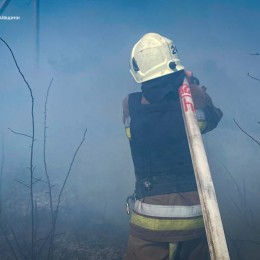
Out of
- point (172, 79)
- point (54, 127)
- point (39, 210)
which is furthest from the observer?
point (54, 127)

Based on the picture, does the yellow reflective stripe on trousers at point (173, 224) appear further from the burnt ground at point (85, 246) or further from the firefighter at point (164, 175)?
the burnt ground at point (85, 246)

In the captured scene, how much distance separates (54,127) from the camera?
7605mm

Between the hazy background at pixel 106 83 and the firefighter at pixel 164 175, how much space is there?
3377mm

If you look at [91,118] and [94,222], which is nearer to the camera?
[94,222]

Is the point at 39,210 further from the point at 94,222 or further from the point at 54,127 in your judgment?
the point at 54,127

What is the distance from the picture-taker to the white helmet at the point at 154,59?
278 cm

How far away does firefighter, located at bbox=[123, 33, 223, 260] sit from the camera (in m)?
2.39

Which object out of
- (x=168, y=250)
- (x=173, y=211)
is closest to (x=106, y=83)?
(x=173, y=211)

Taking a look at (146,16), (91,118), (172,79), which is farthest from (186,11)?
(172,79)

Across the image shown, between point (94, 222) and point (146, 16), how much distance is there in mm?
5333

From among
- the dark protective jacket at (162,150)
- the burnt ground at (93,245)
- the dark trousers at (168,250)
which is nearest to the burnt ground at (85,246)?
the burnt ground at (93,245)

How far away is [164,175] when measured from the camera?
250 cm

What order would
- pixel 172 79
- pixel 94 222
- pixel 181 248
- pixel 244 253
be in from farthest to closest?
pixel 94 222
pixel 244 253
pixel 172 79
pixel 181 248

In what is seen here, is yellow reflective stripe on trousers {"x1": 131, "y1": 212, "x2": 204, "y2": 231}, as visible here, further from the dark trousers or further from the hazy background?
the hazy background
